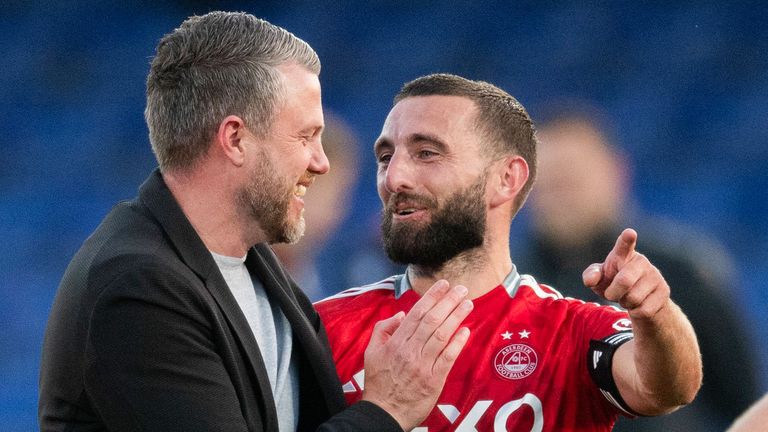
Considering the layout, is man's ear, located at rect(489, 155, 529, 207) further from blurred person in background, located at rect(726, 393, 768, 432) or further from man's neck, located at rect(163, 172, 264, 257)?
blurred person in background, located at rect(726, 393, 768, 432)

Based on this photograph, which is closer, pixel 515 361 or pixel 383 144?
pixel 515 361

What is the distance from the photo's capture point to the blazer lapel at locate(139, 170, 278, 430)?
181cm

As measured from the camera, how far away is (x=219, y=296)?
1831 millimetres

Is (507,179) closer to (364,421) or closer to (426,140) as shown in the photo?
(426,140)

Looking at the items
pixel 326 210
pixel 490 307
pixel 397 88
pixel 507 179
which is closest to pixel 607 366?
pixel 490 307

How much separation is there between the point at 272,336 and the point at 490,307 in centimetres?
67

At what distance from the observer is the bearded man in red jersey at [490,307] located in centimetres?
208

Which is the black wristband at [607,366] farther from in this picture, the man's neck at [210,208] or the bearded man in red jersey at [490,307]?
the man's neck at [210,208]

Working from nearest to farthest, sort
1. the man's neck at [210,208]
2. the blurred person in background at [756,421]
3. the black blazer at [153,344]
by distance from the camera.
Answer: the blurred person in background at [756,421], the black blazer at [153,344], the man's neck at [210,208]

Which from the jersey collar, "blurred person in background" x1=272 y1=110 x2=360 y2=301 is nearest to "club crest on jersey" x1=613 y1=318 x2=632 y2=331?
the jersey collar

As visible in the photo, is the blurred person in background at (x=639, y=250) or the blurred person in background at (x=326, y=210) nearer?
the blurred person in background at (x=639, y=250)

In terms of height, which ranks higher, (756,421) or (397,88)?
(397,88)

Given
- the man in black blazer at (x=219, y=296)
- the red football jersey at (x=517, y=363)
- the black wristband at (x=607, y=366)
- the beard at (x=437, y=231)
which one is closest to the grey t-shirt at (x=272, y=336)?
the man in black blazer at (x=219, y=296)

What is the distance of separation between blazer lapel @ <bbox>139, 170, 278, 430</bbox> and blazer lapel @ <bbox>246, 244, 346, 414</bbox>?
0.19 meters
